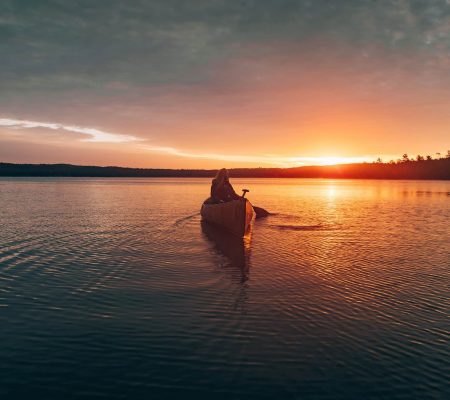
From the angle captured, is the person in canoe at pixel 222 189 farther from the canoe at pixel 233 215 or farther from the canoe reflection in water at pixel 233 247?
the canoe reflection in water at pixel 233 247

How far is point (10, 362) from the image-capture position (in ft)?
24.3

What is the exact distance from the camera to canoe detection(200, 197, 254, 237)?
24078mm

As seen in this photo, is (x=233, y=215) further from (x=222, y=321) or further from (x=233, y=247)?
(x=222, y=321)

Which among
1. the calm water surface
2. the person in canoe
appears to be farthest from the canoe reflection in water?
the person in canoe

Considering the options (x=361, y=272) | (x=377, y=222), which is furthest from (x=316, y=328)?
(x=377, y=222)

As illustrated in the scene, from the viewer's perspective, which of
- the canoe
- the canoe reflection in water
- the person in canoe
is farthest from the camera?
the person in canoe

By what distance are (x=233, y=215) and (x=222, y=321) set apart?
1562cm

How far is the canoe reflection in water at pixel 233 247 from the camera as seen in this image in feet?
49.9

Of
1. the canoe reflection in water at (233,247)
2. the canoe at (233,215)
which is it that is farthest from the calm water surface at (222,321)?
the canoe at (233,215)

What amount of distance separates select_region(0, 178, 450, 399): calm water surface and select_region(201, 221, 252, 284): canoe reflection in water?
150 mm

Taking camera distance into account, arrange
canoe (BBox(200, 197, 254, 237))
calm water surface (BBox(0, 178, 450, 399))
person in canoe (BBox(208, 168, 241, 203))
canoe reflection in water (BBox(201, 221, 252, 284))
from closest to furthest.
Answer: calm water surface (BBox(0, 178, 450, 399)) < canoe reflection in water (BBox(201, 221, 252, 284)) < canoe (BBox(200, 197, 254, 237)) < person in canoe (BBox(208, 168, 241, 203))

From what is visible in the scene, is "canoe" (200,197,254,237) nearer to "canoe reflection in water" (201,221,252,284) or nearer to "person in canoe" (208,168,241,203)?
"canoe reflection in water" (201,221,252,284)

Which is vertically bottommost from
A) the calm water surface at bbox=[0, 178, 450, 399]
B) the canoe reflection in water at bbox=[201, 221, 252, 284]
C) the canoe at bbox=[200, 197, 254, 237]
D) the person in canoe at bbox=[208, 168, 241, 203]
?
the canoe reflection in water at bbox=[201, 221, 252, 284]

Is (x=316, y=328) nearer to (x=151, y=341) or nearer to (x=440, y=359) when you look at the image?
(x=440, y=359)
